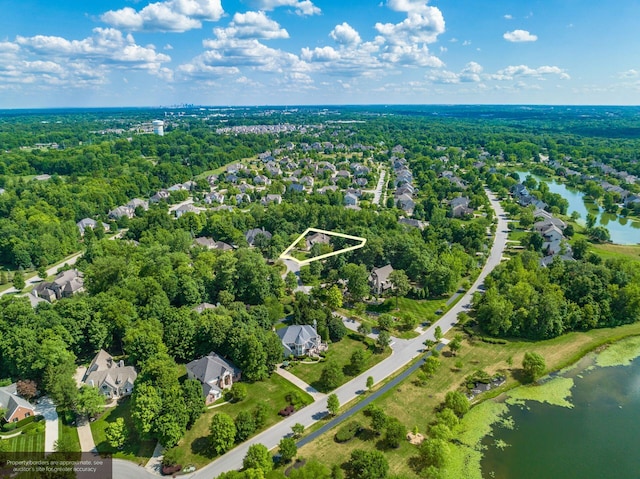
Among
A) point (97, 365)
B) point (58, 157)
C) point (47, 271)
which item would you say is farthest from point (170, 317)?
point (58, 157)

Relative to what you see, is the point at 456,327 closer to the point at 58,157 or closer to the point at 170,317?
the point at 170,317

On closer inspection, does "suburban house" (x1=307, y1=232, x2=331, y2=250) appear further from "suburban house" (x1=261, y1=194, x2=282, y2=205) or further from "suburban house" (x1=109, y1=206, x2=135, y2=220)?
"suburban house" (x1=109, y1=206, x2=135, y2=220)

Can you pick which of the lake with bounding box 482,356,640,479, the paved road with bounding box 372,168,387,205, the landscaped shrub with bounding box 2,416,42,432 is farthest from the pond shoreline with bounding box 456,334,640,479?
the paved road with bounding box 372,168,387,205

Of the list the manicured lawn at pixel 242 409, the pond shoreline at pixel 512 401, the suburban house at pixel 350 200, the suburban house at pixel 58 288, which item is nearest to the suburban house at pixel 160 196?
the suburban house at pixel 350 200

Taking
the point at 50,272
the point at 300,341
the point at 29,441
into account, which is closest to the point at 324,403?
the point at 300,341

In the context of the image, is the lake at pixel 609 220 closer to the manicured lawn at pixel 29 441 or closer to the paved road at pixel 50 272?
the manicured lawn at pixel 29 441

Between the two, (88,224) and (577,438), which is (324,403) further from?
(88,224)
